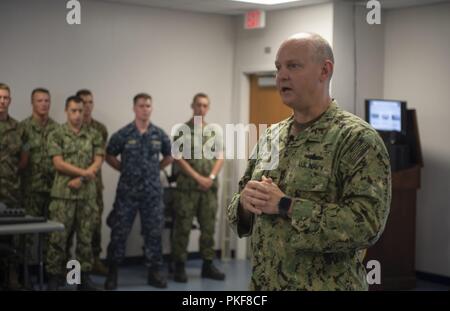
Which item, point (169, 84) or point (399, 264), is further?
point (169, 84)

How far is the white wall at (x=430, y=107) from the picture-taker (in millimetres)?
6645

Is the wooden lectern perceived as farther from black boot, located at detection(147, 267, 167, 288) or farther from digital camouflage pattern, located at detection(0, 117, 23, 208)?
digital camouflage pattern, located at detection(0, 117, 23, 208)

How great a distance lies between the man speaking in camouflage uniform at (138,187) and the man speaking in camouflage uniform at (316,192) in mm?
4095

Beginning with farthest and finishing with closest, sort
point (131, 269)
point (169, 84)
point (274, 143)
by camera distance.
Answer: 1. point (169, 84)
2. point (131, 269)
3. point (274, 143)

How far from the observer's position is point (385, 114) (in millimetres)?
6371

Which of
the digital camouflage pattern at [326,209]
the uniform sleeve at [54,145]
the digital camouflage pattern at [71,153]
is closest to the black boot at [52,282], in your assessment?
the digital camouflage pattern at [71,153]

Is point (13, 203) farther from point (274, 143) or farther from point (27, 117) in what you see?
point (274, 143)

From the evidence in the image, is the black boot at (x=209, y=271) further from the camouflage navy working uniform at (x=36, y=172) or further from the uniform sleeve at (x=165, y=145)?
the camouflage navy working uniform at (x=36, y=172)

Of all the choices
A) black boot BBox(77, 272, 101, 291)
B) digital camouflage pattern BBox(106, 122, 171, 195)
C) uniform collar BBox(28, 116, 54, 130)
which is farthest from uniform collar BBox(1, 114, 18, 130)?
black boot BBox(77, 272, 101, 291)

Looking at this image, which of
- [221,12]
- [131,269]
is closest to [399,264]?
[131,269]
